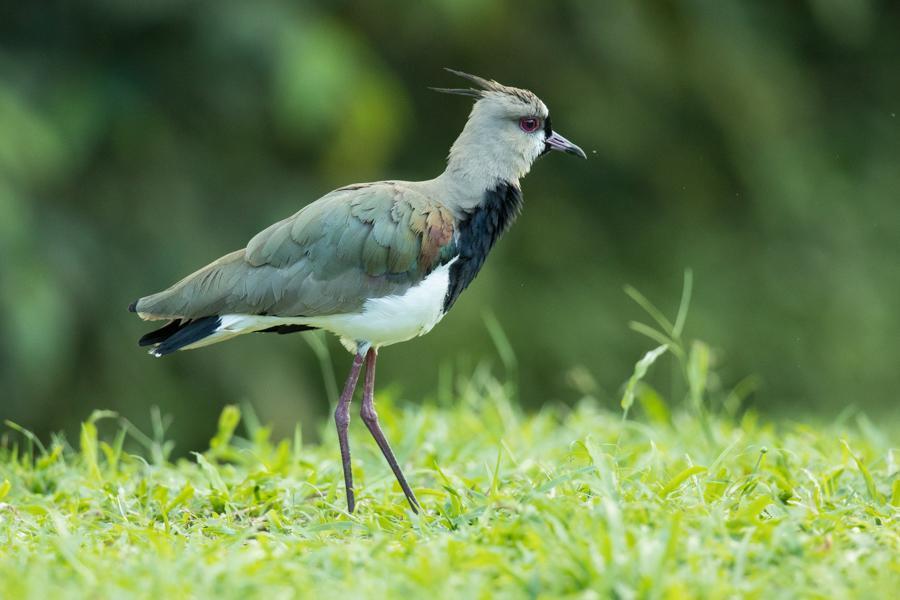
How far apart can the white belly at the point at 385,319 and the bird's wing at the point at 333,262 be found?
3 centimetres

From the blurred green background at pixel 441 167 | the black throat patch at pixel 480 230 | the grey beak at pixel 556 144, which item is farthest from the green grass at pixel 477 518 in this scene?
the blurred green background at pixel 441 167

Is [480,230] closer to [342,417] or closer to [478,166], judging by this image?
[478,166]

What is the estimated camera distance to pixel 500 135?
5188 millimetres

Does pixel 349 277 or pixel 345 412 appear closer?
pixel 349 277

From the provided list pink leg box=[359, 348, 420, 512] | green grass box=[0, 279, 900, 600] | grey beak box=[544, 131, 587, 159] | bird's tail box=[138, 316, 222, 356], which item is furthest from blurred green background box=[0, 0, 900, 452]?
bird's tail box=[138, 316, 222, 356]

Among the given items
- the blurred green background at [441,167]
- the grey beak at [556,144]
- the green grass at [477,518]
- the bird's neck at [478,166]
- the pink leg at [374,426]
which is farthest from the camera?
the blurred green background at [441,167]

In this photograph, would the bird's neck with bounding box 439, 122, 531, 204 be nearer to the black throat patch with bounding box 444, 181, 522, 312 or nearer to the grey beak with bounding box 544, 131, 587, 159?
the black throat patch with bounding box 444, 181, 522, 312

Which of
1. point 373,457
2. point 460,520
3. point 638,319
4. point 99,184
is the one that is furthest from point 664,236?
point 460,520

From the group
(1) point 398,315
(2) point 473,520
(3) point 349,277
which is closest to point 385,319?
(1) point 398,315

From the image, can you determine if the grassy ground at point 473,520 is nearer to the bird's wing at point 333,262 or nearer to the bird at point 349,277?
the bird at point 349,277

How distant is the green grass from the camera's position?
131 inches

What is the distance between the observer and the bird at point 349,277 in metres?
4.72

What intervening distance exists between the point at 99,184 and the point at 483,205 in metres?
5.06

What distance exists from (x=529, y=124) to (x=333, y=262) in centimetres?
109
